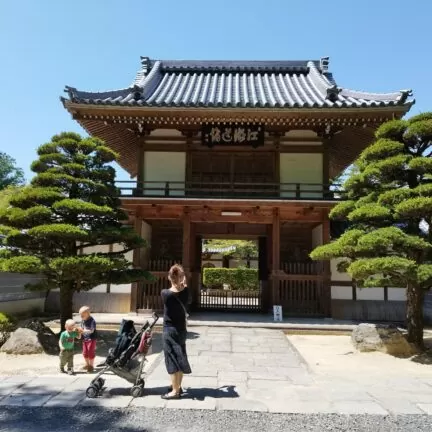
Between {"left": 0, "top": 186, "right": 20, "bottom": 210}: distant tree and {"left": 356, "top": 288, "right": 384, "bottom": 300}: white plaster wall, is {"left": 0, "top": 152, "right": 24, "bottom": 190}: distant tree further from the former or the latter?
{"left": 356, "top": 288, "right": 384, "bottom": 300}: white plaster wall

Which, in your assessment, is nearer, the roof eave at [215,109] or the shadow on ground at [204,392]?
the shadow on ground at [204,392]

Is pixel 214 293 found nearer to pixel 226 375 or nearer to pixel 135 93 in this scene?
pixel 135 93

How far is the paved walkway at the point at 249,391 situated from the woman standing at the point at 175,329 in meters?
0.33

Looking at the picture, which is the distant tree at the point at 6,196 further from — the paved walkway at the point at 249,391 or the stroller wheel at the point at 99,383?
the stroller wheel at the point at 99,383

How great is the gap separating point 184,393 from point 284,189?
825 centimetres

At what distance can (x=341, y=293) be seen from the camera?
11.5 meters

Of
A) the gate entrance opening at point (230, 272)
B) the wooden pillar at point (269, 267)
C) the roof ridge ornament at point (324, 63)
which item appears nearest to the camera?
the wooden pillar at point (269, 267)

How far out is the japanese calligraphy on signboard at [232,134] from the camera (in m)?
12.0

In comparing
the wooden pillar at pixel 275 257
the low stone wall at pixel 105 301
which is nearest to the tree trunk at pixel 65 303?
the low stone wall at pixel 105 301

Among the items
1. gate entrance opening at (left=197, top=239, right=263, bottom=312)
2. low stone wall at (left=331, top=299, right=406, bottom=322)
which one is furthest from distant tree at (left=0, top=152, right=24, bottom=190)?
low stone wall at (left=331, top=299, right=406, bottom=322)

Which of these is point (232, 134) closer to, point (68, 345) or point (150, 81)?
point (150, 81)

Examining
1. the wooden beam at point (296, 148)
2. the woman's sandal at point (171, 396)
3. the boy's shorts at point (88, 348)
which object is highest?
the wooden beam at point (296, 148)

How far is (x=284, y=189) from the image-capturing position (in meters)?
11.9

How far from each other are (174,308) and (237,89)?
470 inches
